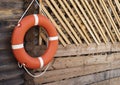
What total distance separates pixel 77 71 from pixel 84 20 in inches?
35.6

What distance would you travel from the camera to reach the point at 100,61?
17.0 ft

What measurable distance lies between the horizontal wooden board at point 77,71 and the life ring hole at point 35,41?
0.41 m

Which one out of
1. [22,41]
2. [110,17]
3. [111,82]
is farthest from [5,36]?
[111,82]

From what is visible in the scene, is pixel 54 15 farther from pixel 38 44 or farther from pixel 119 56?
pixel 119 56

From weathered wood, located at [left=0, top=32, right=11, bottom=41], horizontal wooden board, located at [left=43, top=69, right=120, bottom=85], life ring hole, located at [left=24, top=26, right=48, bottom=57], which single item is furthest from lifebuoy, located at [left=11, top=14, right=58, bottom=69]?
horizontal wooden board, located at [left=43, top=69, right=120, bottom=85]

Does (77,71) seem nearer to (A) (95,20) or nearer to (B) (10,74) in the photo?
(A) (95,20)

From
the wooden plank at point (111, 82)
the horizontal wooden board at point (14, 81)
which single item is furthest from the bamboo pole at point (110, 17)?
the horizontal wooden board at point (14, 81)

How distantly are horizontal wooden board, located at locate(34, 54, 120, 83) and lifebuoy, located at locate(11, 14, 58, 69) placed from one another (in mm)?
354

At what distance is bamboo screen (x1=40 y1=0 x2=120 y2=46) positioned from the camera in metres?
4.21

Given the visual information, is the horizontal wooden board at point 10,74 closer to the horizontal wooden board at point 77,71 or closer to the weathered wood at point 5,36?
the horizontal wooden board at point 77,71

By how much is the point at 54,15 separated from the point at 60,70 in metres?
0.92

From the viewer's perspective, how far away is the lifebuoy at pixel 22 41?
3.72 m

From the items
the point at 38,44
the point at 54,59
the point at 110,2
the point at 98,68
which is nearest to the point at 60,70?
the point at 54,59

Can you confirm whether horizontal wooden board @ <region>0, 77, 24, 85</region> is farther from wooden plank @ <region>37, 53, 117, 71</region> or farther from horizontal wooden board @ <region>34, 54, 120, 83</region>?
wooden plank @ <region>37, 53, 117, 71</region>
